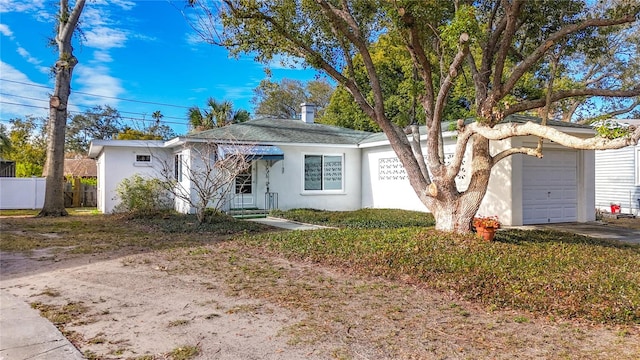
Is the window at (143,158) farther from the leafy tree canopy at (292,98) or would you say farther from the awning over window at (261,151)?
the leafy tree canopy at (292,98)

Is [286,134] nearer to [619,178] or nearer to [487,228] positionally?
[487,228]

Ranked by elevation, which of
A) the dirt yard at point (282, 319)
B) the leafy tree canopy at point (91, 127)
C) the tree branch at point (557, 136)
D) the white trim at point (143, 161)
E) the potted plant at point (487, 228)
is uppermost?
the leafy tree canopy at point (91, 127)

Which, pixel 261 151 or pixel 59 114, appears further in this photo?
pixel 59 114

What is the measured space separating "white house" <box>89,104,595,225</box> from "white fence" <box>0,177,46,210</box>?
15.6ft

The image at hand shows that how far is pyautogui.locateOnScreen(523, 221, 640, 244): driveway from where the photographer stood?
10.4 metres

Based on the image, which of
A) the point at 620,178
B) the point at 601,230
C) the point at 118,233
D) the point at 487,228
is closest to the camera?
the point at 487,228

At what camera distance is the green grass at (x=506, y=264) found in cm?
508

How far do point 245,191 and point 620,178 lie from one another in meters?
14.5

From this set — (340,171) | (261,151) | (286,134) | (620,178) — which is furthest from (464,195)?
(620,178)

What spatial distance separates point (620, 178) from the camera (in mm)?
17672

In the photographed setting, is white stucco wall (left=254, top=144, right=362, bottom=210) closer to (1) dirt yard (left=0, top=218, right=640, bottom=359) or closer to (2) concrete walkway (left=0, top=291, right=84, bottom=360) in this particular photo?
(1) dirt yard (left=0, top=218, right=640, bottom=359)

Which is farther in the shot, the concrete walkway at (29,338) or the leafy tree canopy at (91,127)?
the leafy tree canopy at (91,127)

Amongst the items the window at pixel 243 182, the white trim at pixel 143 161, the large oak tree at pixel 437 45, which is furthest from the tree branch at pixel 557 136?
the white trim at pixel 143 161

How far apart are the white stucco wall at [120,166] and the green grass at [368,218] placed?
21.1 feet
